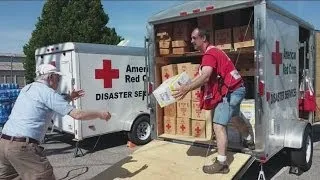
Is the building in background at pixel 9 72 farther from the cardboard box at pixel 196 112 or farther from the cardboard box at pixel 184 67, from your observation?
the cardboard box at pixel 196 112

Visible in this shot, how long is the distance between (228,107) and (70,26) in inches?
469

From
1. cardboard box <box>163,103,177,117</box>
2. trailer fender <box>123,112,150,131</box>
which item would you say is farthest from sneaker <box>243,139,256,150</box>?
trailer fender <box>123,112,150,131</box>

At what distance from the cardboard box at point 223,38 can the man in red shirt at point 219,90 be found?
1123 millimetres

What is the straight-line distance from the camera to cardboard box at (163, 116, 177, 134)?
6.59m

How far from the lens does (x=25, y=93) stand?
13.8ft

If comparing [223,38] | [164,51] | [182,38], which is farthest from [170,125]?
[223,38]

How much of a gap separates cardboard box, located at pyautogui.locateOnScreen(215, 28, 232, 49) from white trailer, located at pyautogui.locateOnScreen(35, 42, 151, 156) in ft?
7.49

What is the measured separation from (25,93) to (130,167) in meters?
1.88

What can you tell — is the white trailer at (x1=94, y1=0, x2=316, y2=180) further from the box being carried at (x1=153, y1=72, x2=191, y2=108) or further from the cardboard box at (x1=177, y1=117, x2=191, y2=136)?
the box being carried at (x1=153, y1=72, x2=191, y2=108)

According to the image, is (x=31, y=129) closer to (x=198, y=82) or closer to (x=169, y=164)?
(x=198, y=82)

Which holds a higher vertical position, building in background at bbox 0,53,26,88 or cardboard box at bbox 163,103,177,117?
building in background at bbox 0,53,26,88

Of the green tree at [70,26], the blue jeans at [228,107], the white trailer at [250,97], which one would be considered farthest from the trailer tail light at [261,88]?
the green tree at [70,26]

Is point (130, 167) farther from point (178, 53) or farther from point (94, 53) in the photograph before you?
point (94, 53)

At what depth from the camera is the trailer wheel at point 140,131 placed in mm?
8641
